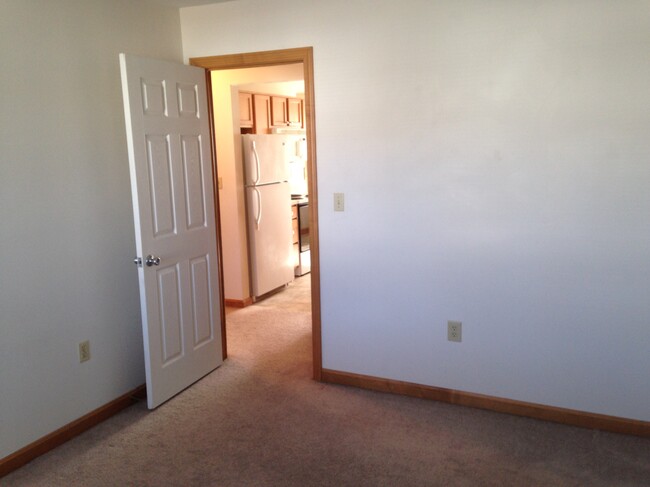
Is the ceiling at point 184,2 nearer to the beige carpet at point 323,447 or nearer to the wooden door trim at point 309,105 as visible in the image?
the wooden door trim at point 309,105

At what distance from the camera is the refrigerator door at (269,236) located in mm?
4980

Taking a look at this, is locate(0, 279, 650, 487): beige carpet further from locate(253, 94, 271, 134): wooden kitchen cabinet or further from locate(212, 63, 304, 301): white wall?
locate(253, 94, 271, 134): wooden kitchen cabinet

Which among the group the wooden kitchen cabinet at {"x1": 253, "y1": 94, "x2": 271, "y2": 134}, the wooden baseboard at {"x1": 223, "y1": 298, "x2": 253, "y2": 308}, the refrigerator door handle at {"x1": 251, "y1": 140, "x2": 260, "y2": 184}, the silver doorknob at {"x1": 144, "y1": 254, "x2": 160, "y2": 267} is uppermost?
the wooden kitchen cabinet at {"x1": 253, "y1": 94, "x2": 271, "y2": 134}

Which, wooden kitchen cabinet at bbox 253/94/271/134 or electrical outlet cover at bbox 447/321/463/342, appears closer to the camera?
electrical outlet cover at bbox 447/321/463/342

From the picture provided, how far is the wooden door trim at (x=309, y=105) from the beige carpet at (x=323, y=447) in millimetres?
396

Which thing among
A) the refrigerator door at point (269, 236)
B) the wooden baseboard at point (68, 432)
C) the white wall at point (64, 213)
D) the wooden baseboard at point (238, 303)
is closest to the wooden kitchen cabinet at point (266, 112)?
the refrigerator door at point (269, 236)

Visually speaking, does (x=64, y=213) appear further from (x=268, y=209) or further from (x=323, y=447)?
(x=268, y=209)

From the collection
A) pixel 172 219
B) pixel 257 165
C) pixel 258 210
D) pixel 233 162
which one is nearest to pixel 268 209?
pixel 258 210

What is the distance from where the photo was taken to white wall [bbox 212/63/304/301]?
15.2ft

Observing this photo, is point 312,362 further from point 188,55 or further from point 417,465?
point 188,55

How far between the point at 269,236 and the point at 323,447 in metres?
2.83

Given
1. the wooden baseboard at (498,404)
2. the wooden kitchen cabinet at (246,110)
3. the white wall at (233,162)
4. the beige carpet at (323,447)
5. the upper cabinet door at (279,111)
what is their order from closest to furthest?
the beige carpet at (323,447) < the wooden baseboard at (498,404) < the white wall at (233,162) < the wooden kitchen cabinet at (246,110) < the upper cabinet door at (279,111)

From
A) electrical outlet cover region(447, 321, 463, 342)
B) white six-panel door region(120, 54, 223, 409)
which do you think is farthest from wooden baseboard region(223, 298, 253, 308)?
electrical outlet cover region(447, 321, 463, 342)

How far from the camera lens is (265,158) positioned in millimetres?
5062
